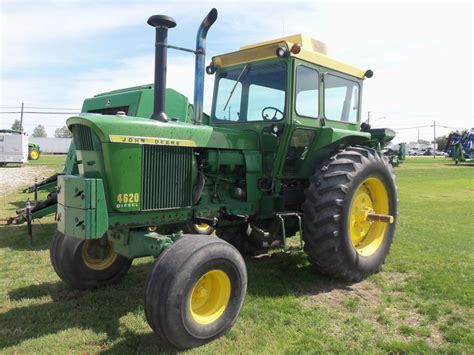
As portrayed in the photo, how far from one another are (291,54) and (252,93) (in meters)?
0.73

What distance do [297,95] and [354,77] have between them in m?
1.32

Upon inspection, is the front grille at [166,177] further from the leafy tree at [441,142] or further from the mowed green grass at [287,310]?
the leafy tree at [441,142]

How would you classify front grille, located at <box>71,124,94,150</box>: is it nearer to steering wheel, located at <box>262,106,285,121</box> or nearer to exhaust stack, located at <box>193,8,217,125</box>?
exhaust stack, located at <box>193,8,217,125</box>

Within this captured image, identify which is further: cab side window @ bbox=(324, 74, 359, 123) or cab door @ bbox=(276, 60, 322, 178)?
cab side window @ bbox=(324, 74, 359, 123)

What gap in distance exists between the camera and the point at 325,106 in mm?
5418

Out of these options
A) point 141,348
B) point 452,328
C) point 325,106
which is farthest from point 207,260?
point 325,106

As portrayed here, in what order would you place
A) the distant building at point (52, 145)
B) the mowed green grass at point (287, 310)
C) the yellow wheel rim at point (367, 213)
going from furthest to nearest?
1. the distant building at point (52, 145)
2. the yellow wheel rim at point (367, 213)
3. the mowed green grass at point (287, 310)

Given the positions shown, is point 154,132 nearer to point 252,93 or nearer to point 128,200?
point 128,200

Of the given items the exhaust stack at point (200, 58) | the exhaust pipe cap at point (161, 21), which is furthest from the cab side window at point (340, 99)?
the exhaust pipe cap at point (161, 21)

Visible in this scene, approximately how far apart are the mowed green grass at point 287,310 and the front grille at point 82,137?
156 centimetres

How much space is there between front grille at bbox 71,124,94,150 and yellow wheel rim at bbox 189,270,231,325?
150cm

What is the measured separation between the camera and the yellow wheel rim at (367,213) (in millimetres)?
5465

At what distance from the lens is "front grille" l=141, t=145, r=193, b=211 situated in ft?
13.5

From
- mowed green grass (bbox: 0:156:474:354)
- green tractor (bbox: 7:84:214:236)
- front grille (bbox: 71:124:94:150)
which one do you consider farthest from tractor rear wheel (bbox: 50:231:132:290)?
green tractor (bbox: 7:84:214:236)
